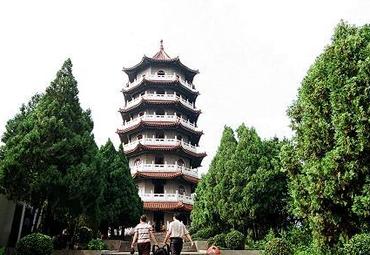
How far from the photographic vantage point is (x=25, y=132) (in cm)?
1218

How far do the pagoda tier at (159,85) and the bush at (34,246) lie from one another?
21.2 meters

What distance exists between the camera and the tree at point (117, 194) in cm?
1919

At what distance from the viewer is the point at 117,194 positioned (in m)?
19.8

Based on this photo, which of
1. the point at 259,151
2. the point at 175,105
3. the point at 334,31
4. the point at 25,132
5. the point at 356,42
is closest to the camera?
the point at 356,42

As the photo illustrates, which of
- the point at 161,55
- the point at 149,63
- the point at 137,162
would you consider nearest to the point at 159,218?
the point at 137,162

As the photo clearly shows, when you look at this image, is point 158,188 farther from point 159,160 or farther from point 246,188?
point 246,188

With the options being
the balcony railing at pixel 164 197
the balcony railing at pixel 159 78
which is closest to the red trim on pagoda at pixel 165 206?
the balcony railing at pixel 164 197

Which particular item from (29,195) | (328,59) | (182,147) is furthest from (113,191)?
(328,59)

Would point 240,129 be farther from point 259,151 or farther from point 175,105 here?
point 175,105

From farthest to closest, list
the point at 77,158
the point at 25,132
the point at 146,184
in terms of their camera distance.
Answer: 1. the point at 146,184
2. the point at 77,158
3. the point at 25,132

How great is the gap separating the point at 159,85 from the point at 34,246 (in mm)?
21964

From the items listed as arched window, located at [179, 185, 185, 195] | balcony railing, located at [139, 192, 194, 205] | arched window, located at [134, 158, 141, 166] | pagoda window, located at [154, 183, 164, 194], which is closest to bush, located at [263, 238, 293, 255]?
balcony railing, located at [139, 192, 194, 205]

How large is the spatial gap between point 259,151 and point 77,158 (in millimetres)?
9014

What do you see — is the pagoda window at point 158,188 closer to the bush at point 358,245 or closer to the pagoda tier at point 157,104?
the pagoda tier at point 157,104
